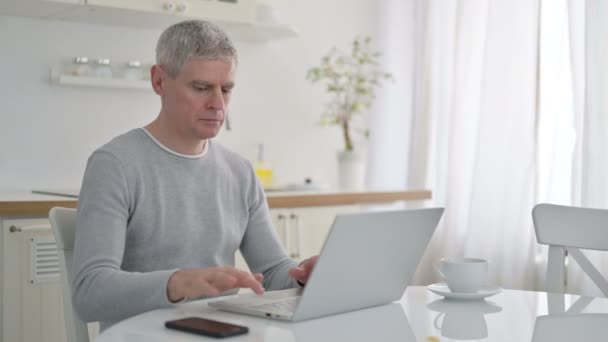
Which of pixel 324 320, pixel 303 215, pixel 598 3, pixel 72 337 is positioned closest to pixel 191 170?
pixel 72 337

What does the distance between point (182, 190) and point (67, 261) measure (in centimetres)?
30

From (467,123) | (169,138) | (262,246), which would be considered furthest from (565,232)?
(467,123)

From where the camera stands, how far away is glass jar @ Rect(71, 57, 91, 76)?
10.6 feet

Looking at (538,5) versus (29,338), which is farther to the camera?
(538,5)

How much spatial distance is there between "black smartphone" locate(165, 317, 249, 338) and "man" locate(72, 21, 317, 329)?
1.10 feet

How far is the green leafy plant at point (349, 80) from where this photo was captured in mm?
3836

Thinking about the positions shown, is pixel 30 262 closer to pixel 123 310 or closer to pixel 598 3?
pixel 123 310

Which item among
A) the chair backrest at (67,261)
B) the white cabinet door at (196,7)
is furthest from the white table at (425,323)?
the white cabinet door at (196,7)

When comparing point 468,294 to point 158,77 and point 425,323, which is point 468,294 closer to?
point 425,323

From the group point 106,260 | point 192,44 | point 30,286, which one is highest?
point 192,44

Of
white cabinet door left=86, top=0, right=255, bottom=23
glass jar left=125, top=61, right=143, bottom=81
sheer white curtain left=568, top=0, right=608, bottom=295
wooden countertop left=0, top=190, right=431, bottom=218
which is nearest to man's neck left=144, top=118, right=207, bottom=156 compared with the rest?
wooden countertop left=0, top=190, right=431, bottom=218

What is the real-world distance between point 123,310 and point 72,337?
185mm

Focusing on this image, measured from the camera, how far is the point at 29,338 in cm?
247

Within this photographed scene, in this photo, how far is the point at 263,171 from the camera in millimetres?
3555
